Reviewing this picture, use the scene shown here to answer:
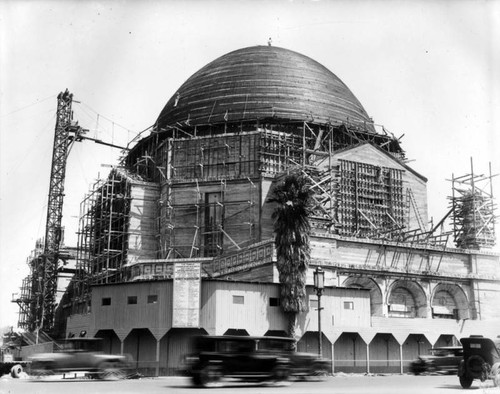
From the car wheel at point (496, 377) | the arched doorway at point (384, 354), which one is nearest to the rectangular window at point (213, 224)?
the arched doorway at point (384, 354)

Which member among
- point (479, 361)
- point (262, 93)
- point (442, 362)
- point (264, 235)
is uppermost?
point (262, 93)

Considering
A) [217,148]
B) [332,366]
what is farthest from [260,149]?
[332,366]

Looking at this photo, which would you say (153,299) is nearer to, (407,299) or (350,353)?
(350,353)

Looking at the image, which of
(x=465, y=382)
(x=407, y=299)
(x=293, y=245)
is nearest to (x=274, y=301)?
(x=293, y=245)

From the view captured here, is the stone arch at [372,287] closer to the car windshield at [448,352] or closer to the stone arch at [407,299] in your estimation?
the stone arch at [407,299]

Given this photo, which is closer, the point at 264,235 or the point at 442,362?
the point at 442,362

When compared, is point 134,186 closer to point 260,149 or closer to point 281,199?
point 260,149
